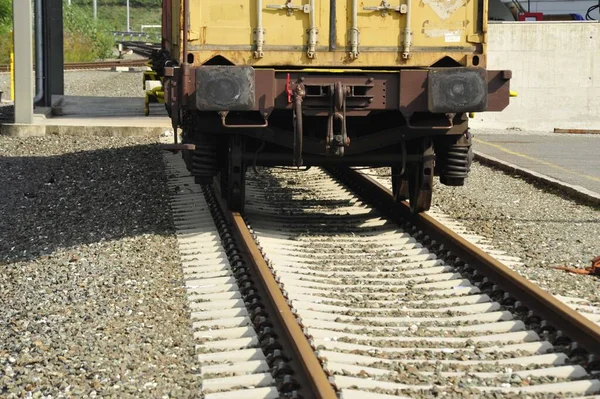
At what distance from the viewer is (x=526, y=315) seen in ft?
21.8

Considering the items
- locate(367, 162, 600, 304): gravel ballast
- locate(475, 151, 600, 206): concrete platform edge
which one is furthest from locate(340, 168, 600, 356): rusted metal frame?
locate(475, 151, 600, 206): concrete platform edge

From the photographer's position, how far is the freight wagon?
9.19m

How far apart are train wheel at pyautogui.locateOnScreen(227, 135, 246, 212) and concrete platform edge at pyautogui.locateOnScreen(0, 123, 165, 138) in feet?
27.1

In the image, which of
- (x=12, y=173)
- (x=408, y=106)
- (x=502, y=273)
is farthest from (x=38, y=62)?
(x=502, y=273)

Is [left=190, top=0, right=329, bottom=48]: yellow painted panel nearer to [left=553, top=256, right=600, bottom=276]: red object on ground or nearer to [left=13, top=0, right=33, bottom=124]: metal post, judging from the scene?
[left=553, top=256, right=600, bottom=276]: red object on ground

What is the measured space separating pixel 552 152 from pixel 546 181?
4.79 metres

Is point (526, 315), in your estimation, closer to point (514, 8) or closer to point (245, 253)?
point (245, 253)

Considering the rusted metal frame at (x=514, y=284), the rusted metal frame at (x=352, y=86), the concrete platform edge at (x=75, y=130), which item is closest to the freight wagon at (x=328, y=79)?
the rusted metal frame at (x=352, y=86)

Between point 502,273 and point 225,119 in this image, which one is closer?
point 502,273

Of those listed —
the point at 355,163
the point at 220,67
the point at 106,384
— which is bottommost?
the point at 106,384

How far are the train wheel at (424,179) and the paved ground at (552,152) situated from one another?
132 inches

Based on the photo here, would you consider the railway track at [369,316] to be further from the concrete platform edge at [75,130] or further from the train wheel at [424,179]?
the concrete platform edge at [75,130]

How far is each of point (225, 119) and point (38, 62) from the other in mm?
15555

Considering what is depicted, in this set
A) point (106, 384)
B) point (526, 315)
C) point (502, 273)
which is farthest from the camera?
point (502, 273)
